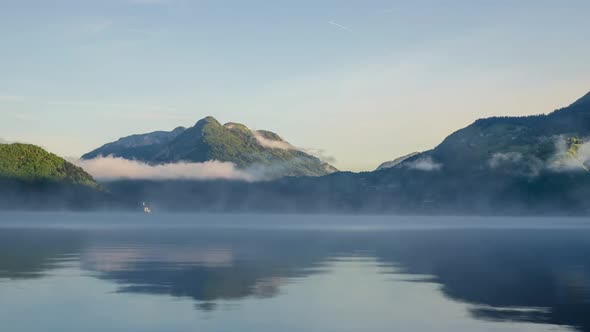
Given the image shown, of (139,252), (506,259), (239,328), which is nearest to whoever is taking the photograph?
(239,328)

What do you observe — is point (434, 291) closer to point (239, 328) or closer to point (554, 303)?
point (554, 303)

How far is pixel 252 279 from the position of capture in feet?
207

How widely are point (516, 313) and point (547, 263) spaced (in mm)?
41258

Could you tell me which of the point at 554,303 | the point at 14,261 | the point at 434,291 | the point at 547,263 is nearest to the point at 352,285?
the point at 434,291

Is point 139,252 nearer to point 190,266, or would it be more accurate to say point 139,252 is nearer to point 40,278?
point 190,266

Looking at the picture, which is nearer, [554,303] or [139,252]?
[554,303]

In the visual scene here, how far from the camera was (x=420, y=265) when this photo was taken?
8056cm

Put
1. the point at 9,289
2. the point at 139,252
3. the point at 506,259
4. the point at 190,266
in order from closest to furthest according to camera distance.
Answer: the point at 9,289, the point at 190,266, the point at 506,259, the point at 139,252

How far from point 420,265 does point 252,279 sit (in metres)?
25.0

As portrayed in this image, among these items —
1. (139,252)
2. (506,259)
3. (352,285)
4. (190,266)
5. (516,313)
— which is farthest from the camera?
(139,252)

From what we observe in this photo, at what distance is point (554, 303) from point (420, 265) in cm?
3291

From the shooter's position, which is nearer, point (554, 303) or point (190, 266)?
point (554, 303)

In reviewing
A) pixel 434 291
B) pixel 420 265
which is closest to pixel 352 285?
pixel 434 291

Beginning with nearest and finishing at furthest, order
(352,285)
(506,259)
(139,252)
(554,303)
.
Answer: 1. (554,303)
2. (352,285)
3. (506,259)
4. (139,252)
